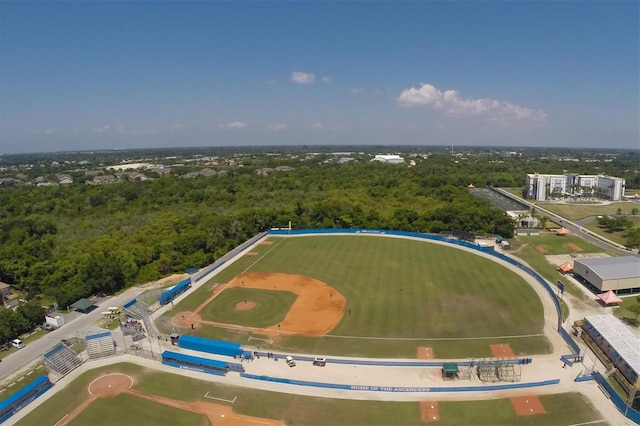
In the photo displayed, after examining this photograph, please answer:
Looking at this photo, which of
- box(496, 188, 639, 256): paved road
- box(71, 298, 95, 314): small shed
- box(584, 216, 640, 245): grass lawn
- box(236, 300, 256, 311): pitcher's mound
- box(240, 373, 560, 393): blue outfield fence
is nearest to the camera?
box(240, 373, 560, 393): blue outfield fence

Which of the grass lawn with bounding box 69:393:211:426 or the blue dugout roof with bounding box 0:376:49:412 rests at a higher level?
the blue dugout roof with bounding box 0:376:49:412

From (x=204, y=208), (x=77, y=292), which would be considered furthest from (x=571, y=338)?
(x=204, y=208)

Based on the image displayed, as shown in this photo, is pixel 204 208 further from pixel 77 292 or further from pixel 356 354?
pixel 356 354

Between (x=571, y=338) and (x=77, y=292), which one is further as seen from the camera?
(x=77, y=292)

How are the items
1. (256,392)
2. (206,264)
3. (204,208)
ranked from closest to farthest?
(256,392) < (206,264) < (204,208)

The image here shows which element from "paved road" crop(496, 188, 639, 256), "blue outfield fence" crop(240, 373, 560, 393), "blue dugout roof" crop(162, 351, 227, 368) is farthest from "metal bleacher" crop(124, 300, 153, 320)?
"paved road" crop(496, 188, 639, 256)

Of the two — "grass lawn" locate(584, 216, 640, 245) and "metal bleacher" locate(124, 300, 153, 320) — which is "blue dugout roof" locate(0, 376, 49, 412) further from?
"grass lawn" locate(584, 216, 640, 245)

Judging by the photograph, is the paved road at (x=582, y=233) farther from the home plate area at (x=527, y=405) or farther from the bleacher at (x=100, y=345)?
the bleacher at (x=100, y=345)

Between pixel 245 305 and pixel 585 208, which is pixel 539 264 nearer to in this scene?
pixel 245 305
